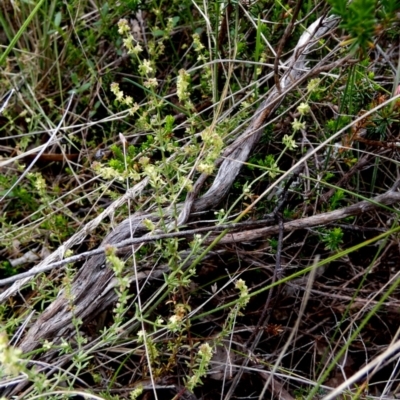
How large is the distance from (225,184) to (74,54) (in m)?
0.97

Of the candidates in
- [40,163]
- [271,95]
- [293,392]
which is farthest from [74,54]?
[293,392]

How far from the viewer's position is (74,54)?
2.11m

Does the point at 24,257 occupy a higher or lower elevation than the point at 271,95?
lower

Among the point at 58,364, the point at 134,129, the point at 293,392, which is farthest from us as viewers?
the point at 134,129

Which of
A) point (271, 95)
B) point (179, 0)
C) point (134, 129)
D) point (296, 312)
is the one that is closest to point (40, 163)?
point (134, 129)

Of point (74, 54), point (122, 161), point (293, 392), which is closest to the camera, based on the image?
point (293, 392)

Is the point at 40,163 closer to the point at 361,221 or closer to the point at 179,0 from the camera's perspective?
the point at 179,0

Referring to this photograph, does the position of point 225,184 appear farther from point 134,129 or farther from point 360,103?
point 134,129

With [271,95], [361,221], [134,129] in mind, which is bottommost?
[361,221]

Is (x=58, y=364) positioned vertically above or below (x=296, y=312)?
above

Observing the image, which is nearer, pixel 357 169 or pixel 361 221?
pixel 357 169

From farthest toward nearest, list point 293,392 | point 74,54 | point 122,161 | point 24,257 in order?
point 74,54 → point 24,257 → point 122,161 → point 293,392

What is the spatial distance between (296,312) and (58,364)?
66 cm

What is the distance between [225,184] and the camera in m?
1.49
